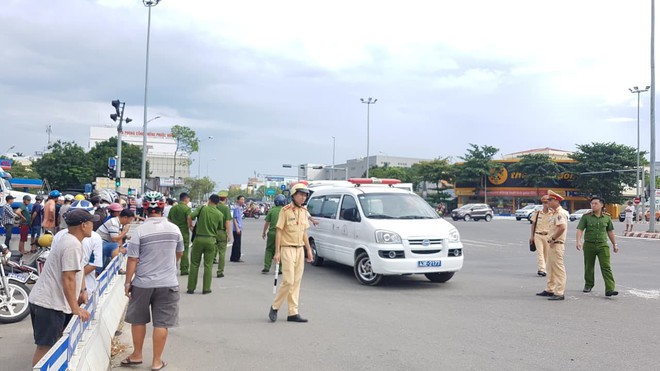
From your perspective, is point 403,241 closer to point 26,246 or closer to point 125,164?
point 26,246

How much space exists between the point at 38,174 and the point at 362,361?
63.7 metres

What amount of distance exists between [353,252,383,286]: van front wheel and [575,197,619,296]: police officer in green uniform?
3.60m

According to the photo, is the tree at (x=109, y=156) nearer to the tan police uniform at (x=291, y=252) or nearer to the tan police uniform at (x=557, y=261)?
the tan police uniform at (x=291, y=252)

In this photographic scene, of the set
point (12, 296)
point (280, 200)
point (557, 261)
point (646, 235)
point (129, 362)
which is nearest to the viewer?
point (129, 362)

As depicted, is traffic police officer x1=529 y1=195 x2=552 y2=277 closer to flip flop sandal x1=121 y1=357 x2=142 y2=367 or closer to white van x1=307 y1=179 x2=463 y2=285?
white van x1=307 y1=179 x2=463 y2=285

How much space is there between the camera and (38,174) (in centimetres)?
6019

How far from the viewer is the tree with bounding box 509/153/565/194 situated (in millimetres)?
63719

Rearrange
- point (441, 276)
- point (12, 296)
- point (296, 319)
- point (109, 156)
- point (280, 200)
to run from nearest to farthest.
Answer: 1. point (12, 296)
2. point (296, 319)
3. point (441, 276)
4. point (280, 200)
5. point (109, 156)

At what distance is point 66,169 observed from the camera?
58.6 m

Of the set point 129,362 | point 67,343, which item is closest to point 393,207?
point 129,362

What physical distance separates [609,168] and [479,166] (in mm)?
14309

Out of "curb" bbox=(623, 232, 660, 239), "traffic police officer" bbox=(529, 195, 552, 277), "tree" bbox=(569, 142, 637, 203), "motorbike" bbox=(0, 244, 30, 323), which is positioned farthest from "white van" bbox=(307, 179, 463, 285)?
"tree" bbox=(569, 142, 637, 203)

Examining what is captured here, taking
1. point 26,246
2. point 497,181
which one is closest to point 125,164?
point 497,181

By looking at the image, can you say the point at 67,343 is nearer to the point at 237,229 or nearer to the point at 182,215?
the point at 182,215
